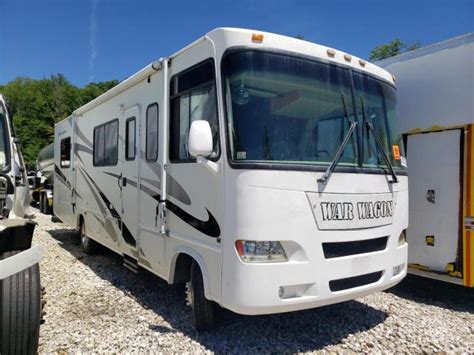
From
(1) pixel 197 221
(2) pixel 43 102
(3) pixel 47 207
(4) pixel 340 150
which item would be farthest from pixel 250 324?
(2) pixel 43 102

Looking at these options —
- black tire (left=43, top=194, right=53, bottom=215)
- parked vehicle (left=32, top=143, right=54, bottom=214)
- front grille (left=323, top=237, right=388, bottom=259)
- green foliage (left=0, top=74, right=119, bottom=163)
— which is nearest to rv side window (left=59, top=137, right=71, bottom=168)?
parked vehicle (left=32, top=143, right=54, bottom=214)

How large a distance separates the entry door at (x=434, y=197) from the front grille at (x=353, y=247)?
5.04ft

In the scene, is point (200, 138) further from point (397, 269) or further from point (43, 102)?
point (43, 102)

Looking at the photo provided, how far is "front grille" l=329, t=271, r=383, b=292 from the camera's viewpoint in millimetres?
3723

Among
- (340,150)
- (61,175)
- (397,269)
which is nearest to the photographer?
(340,150)

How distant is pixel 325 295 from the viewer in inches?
142

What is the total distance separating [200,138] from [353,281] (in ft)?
6.43

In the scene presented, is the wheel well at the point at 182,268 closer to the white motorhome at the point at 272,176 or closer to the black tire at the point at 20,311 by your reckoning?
the white motorhome at the point at 272,176

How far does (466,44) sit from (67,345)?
5.60 meters

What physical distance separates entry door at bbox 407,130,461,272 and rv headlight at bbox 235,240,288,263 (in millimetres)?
2864

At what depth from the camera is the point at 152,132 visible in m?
5.04

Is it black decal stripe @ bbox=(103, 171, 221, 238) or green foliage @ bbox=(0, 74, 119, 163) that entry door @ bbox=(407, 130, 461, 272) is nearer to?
black decal stripe @ bbox=(103, 171, 221, 238)

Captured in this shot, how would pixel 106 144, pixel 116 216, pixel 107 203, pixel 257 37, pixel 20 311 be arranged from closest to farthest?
pixel 20 311 → pixel 257 37 → pixel 116 216 → pixel 107 203 → pixel 106 144

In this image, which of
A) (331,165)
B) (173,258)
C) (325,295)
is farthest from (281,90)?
(173,258)
